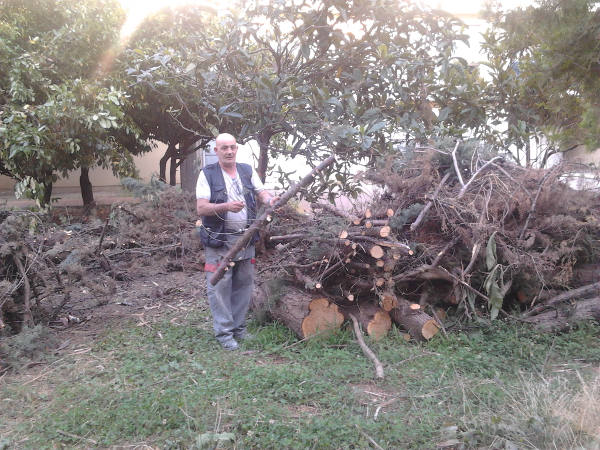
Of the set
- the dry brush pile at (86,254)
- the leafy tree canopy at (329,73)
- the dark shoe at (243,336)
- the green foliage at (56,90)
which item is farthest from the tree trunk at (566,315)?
the green foliage at (56,90)

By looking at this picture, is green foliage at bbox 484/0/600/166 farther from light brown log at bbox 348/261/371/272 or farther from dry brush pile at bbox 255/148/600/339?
light brown log at bbox 348/261/371/272

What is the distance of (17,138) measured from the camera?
7.27 meters

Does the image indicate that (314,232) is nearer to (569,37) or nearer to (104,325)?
(104,325)

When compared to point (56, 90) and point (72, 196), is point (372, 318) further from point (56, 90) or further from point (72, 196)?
point (72, 196)

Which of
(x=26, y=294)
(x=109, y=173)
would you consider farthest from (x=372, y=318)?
(x=109, y=173)

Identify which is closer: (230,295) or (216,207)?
(216,207)

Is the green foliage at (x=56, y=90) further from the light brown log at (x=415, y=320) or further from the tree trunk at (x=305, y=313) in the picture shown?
the light brown log at (x=415, y=320)

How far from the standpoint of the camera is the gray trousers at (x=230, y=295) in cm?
497

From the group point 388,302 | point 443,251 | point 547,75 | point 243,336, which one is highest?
point 547,75

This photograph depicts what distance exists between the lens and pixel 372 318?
16.7ft

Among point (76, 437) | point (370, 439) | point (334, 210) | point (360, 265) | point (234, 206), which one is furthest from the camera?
point (334, 210)

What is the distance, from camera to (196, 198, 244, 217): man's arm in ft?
15.0

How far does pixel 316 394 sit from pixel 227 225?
1.76 m

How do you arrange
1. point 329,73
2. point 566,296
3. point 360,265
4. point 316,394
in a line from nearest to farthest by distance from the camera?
point 316,394, point 360,265, point 566,296, point 329,73
